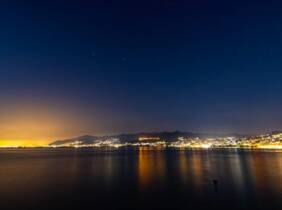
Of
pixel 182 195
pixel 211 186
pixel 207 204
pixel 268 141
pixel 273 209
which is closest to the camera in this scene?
pixel 273 209

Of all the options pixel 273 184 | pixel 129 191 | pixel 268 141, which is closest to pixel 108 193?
pixel 129 191

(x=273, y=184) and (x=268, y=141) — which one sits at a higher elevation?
(x=268, y=141)

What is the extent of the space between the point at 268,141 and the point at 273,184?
547ft

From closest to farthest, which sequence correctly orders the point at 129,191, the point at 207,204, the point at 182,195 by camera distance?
the point at 207,204, the point at 182,195, the point at 129,191

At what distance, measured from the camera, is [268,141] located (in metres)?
182

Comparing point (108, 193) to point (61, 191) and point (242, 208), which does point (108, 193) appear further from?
point (242, 208)

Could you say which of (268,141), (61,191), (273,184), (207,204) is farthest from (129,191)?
(268,141)

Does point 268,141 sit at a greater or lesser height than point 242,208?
greater

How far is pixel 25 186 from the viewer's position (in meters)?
32.5

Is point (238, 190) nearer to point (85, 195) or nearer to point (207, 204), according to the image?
point (207, 204)

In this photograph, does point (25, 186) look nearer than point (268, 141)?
Yes

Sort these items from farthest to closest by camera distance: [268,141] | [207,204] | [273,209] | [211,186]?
[268,141], [211,186], [207,204], [273,209]

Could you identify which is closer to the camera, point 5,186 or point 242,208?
point 242,208

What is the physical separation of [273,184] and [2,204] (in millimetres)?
30108
